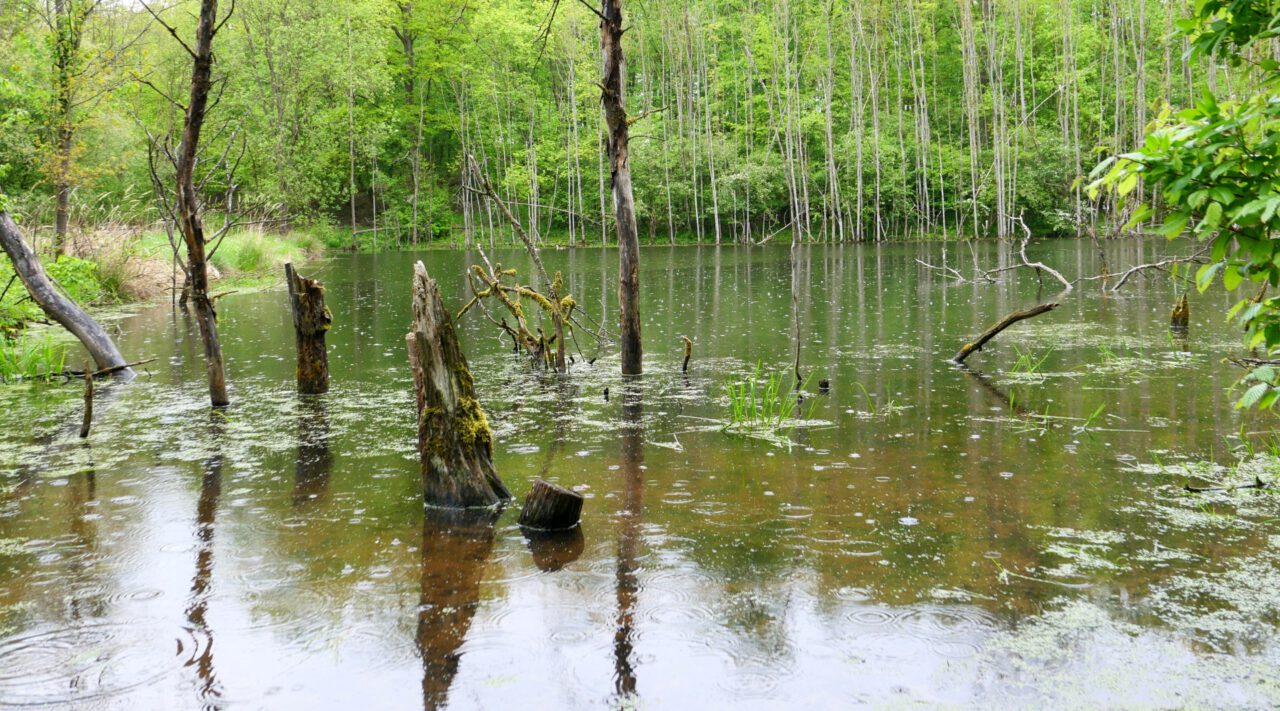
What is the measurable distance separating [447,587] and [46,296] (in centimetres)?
828

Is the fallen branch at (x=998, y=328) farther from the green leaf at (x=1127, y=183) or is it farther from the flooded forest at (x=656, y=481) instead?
the green leaf at (x=1127, y=183)

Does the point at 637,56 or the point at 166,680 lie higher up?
the point at 637,56

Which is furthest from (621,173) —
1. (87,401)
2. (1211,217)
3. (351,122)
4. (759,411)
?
(351,122)

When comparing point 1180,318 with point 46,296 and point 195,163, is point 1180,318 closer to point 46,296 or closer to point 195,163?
point 195,163

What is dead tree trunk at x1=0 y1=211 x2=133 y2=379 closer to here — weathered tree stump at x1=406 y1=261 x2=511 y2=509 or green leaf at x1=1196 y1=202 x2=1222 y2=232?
weathered tree stump at x1=406 y1=261 x2=511 y2=509

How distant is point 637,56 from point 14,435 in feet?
151

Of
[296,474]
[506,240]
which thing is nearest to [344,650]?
[296,474]

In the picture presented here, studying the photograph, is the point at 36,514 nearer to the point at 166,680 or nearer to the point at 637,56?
the point at 166,680

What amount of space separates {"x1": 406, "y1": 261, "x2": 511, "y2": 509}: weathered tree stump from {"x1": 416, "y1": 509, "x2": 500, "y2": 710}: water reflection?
0.17 meters

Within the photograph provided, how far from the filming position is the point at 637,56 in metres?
50.3

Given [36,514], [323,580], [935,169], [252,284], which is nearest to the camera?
[323,580]

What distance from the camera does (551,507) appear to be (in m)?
5.17

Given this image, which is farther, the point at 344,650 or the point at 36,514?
the point at 36,514

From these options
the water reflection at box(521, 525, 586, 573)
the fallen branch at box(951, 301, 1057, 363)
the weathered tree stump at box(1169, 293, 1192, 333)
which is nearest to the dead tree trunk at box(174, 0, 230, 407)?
the water reflection at box(521, 525, 586, 573)
